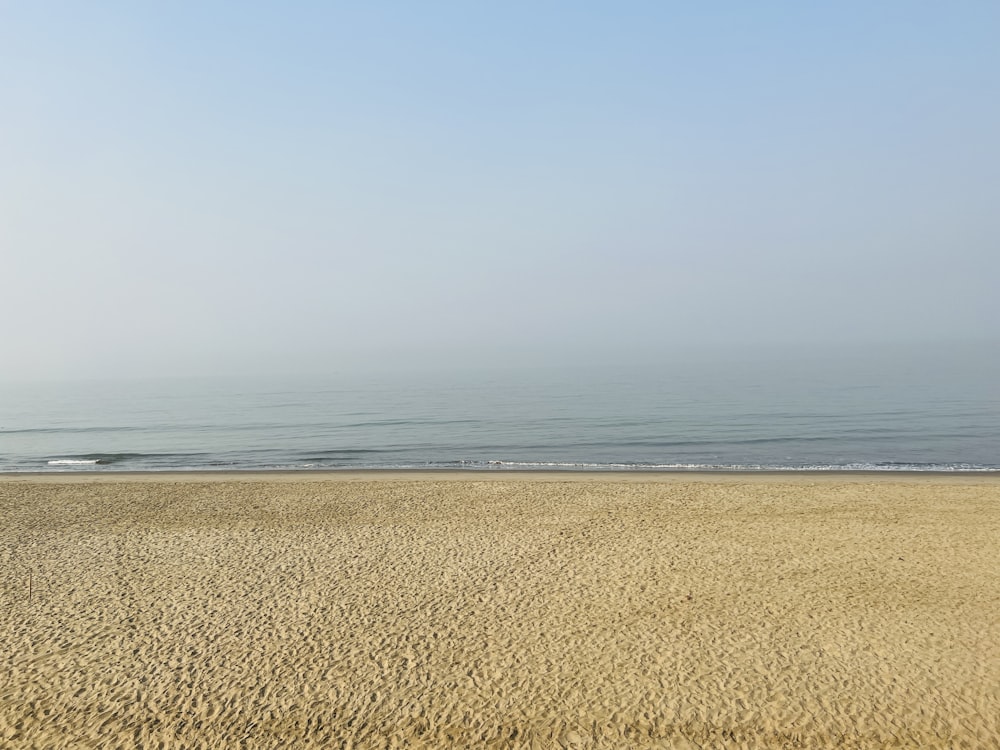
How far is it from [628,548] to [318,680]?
5.54 meters

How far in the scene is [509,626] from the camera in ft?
24.7

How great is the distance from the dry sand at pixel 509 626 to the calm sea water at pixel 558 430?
29.7 ft

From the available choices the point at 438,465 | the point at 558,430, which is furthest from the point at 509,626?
the point at 558,430

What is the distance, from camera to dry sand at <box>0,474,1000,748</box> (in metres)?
5.68

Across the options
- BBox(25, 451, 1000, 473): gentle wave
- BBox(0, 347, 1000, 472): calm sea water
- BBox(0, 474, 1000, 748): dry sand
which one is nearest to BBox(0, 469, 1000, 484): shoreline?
BBox(25, 451, 1000, 473): gentle wave

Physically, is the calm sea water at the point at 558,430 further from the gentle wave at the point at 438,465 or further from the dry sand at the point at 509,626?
the dry sand at the point at 509,626

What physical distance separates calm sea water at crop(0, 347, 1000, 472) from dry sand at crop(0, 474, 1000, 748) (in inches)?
357

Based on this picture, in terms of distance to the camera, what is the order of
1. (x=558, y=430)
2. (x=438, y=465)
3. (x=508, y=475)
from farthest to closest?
(x=558, y=430)
(x=438, y=465)
(x=508, y=475)

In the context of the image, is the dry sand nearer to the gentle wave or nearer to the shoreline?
the shoreline

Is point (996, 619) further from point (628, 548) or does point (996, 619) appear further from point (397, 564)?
point (397, 564)

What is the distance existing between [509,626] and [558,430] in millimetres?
21713

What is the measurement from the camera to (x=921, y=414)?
29391mm

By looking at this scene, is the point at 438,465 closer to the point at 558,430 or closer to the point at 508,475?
the point at 508,475

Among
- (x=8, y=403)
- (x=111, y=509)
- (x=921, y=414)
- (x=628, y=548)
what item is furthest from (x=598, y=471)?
(x=8, y=403)
